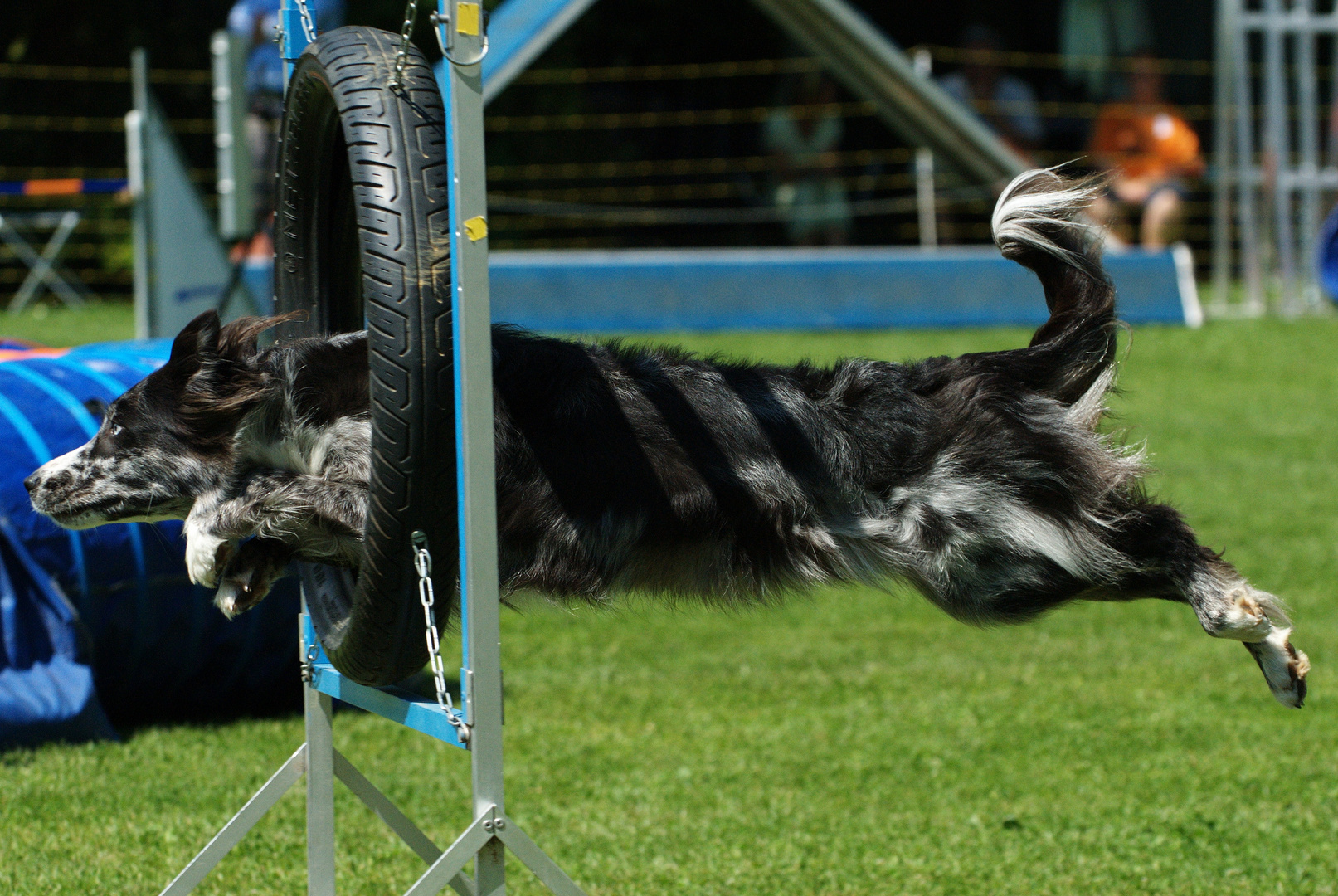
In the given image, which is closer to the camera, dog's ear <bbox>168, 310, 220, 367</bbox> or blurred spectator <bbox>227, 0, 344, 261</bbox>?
dog's ear <bbox>168, 310, 220, 367</bbox>

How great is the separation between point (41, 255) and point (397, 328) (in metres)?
12.8

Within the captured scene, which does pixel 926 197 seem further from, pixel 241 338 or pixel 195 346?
pixel 195 346

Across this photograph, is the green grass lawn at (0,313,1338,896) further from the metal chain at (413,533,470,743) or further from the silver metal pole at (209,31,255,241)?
the silver metal pole at (209,31,255,241)

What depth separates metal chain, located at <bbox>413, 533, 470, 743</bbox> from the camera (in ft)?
7.93

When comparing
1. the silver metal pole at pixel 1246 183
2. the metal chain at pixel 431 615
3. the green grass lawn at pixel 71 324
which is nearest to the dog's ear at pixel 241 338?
the metal chain at pixel 431 615

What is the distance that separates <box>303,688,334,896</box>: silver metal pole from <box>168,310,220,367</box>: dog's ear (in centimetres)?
80

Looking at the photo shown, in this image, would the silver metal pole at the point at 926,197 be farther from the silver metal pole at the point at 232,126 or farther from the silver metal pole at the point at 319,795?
the silver metal pole at the point at 319,795

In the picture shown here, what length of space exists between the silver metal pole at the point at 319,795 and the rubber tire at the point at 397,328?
525 millimetres

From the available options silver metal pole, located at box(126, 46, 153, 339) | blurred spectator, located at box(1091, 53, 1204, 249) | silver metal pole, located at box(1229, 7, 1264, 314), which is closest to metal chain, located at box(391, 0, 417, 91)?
silver metal pole, located at box(126, 46, 153, 339)

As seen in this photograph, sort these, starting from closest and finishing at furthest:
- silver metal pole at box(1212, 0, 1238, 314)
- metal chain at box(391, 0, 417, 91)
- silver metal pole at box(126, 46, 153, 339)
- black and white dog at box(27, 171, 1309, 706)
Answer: metal chain at box(391, 0, 417, 91), black and white dog at box(27, 171, 1309, 706), silver metal pole at box(126, 46, 153, 339), silver metal pole at box(1212, 0, 1238, 314)

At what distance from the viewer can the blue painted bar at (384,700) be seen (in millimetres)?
2529

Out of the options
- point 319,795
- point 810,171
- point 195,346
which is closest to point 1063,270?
point 195,346

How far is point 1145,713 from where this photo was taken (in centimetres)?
509

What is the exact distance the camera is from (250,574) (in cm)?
287
